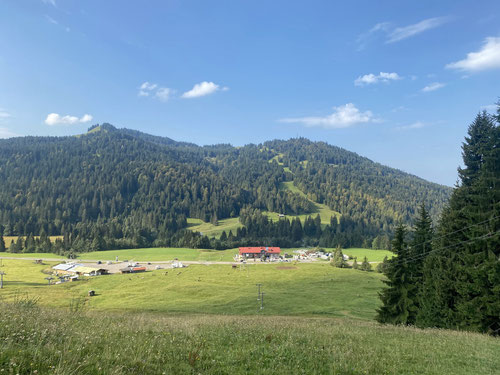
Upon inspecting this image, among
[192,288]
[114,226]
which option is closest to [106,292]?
[192,288]

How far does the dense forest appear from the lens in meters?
22.1

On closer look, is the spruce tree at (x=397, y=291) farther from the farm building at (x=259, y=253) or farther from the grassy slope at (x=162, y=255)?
the farm building at (x=259, y=253)

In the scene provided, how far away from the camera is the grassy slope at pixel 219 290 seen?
51.1 metres

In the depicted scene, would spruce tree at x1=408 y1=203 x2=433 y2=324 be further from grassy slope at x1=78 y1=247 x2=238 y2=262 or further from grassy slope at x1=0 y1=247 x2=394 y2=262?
grassy slope at x1=78 y1=247 x2=238 y2=262

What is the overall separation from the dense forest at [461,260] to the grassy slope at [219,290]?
1592 centimetres

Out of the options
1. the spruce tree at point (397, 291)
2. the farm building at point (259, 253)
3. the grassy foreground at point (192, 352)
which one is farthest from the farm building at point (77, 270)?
the grassy foreground at point (192, 352)

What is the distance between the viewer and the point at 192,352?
26.6 feet

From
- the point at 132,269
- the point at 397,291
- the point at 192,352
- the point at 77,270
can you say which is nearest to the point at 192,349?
the point at 192,352

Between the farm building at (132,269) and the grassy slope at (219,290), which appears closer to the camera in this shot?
the grassy slope at (219,290)

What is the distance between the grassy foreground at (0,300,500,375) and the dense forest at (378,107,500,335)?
1118 cm

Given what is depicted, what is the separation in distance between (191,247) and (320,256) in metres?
74.3

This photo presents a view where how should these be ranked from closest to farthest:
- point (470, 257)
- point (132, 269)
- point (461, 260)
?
point (470, 257) < point (461, 260) < point (132, 269)

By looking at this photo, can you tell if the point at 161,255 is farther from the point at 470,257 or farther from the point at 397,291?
the point at 470,257

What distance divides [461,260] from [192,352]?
2853cm
